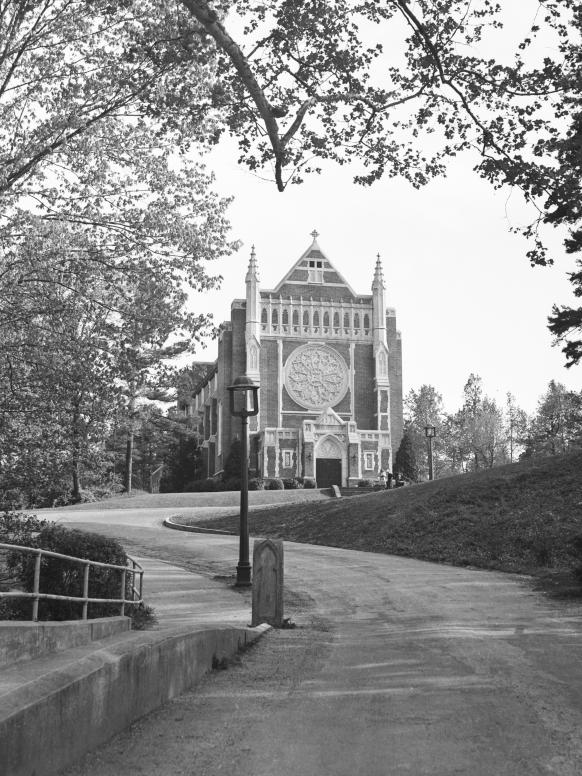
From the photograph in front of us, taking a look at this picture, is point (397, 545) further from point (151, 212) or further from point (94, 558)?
point (94, 558)

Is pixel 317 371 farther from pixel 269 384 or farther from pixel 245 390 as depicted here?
pixel 245 390

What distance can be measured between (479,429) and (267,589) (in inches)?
2717

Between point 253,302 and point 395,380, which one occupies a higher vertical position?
point 253,302

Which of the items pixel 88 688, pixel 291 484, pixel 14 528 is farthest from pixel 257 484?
pixel 88 688

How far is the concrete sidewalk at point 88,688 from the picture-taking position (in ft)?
12.6

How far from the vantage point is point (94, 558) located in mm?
10008

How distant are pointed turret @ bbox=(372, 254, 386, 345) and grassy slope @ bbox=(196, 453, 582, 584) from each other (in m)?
31.1

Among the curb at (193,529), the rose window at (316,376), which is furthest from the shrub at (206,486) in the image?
the curb at (193,529)

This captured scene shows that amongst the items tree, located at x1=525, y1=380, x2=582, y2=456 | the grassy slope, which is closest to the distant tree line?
tree, located at x1=525, y1=380, x2=582, y2=456

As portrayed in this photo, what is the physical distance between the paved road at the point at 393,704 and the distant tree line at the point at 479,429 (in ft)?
184

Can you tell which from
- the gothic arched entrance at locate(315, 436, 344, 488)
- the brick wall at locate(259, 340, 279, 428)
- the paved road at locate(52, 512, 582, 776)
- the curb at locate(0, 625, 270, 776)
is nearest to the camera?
the curb at locate(0, 625, 270, 776)

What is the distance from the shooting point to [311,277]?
6322 centimetres

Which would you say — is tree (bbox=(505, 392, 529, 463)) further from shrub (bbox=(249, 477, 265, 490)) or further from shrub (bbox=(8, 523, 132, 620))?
shrub (bbox=(8, 523, 132, 620))

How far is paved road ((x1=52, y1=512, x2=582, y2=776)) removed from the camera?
496cm
